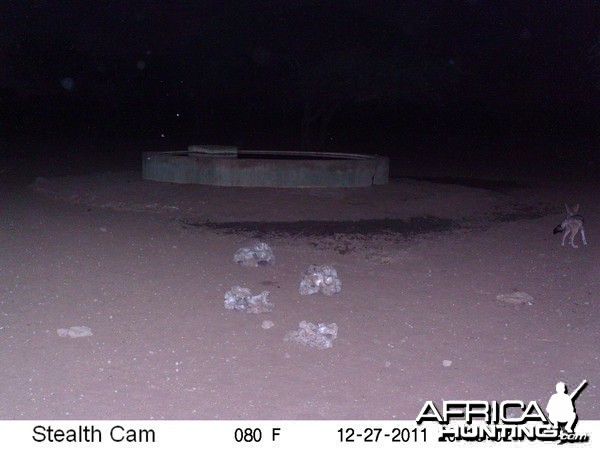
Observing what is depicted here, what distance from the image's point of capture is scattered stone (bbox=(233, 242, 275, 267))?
29.3ft

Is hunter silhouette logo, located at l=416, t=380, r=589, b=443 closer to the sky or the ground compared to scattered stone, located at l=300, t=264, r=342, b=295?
closer to the ground

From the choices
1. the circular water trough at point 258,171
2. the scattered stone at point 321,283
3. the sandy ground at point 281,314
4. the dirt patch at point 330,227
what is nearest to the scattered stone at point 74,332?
the sandy ground at point 281,314

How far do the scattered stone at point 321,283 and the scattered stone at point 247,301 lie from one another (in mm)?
673

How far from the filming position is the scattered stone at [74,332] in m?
6.09

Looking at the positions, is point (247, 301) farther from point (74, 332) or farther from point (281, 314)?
point (74, 332)

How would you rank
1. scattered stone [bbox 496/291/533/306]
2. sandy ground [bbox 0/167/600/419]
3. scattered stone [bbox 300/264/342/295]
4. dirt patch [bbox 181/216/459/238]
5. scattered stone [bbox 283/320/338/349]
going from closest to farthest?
sandy ground [bbox 0/167/600/419] < scattered stone [bbox 283/320/338/349] < scattered stone [bbox 496/291/533/306] < scattered stone [bbox 300/264/342/295] < dirt patch [bbox 181/216/459/238]

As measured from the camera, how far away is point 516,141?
1677 inches

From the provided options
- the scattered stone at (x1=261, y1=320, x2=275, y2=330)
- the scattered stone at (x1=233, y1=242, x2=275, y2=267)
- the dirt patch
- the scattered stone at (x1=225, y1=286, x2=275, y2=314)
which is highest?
the dirt patch

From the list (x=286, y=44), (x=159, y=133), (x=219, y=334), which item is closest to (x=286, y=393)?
(x=219, y=334)

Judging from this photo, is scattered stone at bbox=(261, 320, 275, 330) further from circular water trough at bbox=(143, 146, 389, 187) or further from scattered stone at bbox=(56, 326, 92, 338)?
circular water trough at bbox=(143, 146, 389, 187)

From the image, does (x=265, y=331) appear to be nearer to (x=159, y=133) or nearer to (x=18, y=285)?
(x=18, y=285)

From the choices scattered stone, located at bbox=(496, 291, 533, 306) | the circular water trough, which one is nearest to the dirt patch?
the circular water trough

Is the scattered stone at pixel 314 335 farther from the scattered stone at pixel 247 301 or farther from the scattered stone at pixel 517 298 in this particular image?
the scattered stone at pixel 517 298

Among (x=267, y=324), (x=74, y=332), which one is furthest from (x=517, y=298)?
(x=74, y=332)
